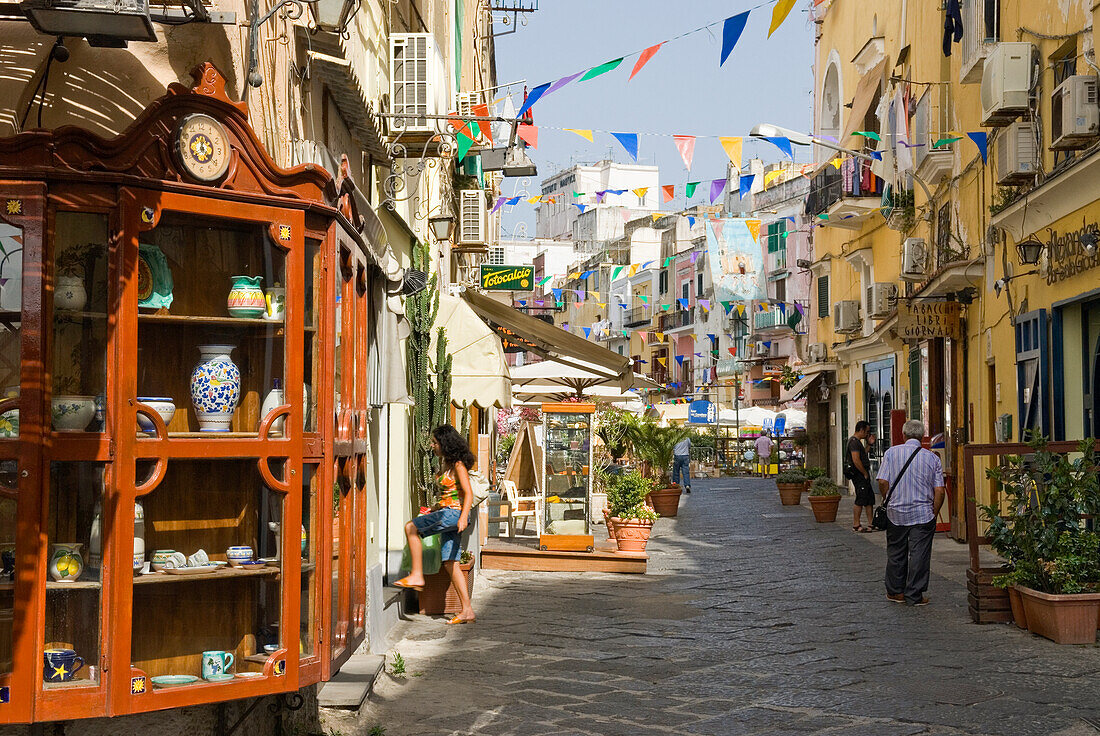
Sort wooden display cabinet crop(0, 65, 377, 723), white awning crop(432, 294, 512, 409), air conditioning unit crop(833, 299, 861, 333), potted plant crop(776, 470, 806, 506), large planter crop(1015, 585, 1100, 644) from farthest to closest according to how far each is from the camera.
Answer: air conditioning unit crop(833, 299, 861, 333)
potted plant crop(776, 470, 806, 506)
white awning crop(432, 294, 512, 409)
large planter crop(1015, 585, 1100, 644)
wooden display cabinet crop(0, 65, 377, 723)

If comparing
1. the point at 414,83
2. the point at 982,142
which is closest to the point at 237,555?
the point at 414,83

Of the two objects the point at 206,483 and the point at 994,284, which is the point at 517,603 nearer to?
the point at 206,483

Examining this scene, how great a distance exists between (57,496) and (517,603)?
277 inches

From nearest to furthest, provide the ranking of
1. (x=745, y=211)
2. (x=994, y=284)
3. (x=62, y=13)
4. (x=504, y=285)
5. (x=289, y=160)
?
(x=62, y=13), (x=289, y=160), (x=994, y=284), (x=504, y=285), (x=745, y=211)

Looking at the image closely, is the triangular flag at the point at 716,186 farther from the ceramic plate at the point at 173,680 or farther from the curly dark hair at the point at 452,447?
the ceramic plate at the point at 173,680

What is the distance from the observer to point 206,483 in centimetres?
555

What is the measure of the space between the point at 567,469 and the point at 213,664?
10.5m

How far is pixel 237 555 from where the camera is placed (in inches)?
219

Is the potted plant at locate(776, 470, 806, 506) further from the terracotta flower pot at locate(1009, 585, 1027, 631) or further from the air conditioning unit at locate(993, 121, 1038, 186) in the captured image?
the terracotta flower pot at locate(1009, 585, 1027, 631)

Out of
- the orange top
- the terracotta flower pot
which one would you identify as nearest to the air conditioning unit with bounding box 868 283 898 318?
the terracotta flower pot

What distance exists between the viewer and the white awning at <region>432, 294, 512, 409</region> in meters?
13.1

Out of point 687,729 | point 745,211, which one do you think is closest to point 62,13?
point 687,729

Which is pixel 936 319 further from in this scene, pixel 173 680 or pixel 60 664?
pixel 60 664

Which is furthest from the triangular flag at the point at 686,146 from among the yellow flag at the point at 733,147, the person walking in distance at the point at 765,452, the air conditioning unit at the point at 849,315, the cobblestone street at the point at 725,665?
the person walking in distance at the point at 765,452
